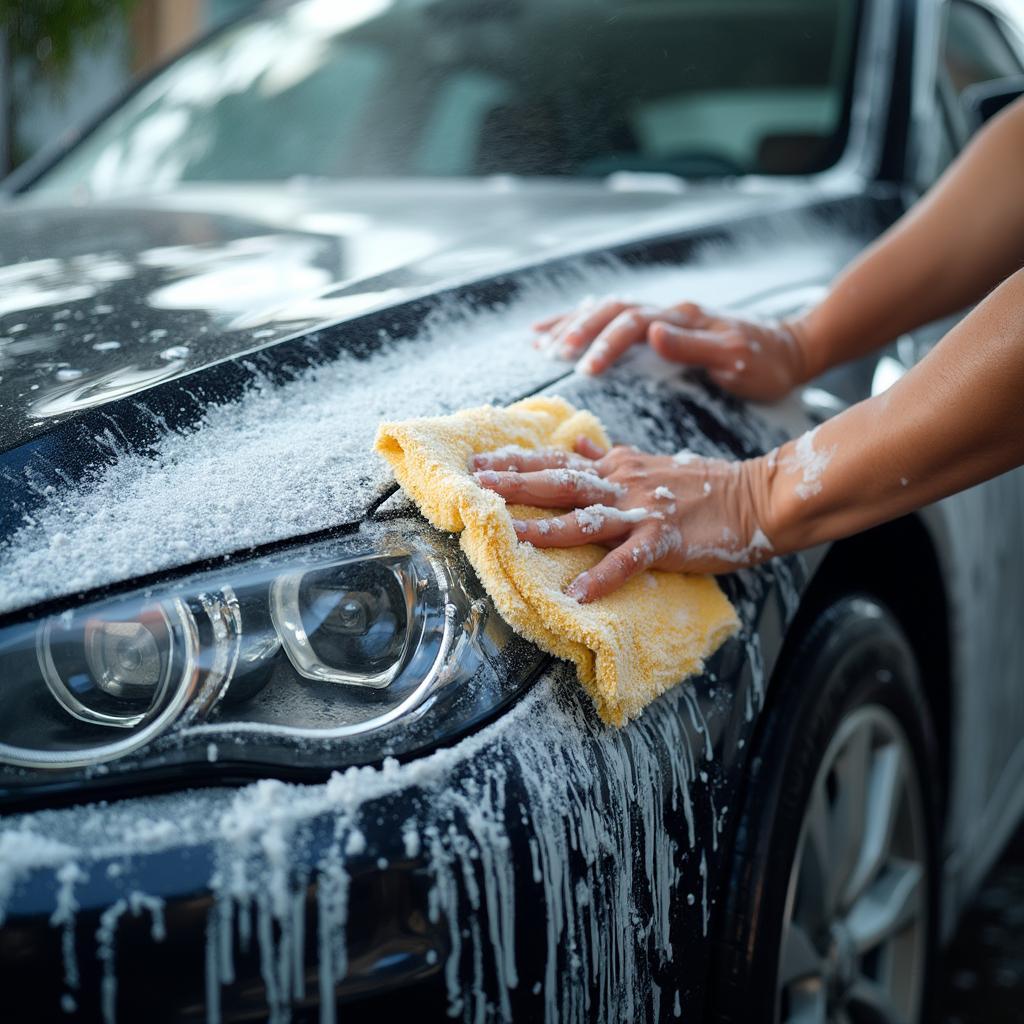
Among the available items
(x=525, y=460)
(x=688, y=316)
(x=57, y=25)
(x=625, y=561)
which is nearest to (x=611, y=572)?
(x=625, y=561)

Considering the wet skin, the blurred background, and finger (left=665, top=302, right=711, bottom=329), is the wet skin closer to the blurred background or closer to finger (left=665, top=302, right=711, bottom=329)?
finger (left=665, top=302, right=711, bottom=329)

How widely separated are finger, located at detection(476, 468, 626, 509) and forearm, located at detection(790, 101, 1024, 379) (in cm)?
70

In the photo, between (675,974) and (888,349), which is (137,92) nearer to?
(888,349)

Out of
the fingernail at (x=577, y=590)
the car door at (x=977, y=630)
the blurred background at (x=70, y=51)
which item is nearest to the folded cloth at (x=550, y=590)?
the fingernail at (x=577, y=590)

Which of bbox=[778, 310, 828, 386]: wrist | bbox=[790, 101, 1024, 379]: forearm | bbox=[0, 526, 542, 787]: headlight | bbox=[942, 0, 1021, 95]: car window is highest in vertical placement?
bbox=[942, 0, 1021, 95]: car window

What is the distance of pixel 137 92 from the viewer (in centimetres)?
280

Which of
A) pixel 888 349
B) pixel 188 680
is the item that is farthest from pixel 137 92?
pixel 188 680

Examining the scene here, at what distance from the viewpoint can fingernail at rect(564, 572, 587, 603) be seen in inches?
40.0

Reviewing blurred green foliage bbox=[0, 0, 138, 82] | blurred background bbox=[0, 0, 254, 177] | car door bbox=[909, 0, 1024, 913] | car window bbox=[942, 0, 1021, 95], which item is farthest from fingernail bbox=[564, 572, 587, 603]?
blurred green foliage bbox=[0, 0, 138, 82]

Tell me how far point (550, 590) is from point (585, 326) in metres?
0.44

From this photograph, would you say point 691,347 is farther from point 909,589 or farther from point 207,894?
point 207,894

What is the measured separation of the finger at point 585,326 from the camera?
131cm

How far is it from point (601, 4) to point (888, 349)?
3.62ft

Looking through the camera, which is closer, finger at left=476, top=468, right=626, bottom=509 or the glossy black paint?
the glossy black paint
